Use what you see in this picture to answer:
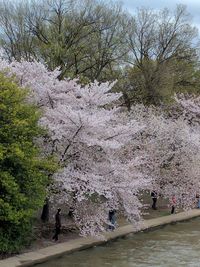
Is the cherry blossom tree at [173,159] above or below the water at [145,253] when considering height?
above

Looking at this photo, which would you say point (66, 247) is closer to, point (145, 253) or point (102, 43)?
point (145, 253)

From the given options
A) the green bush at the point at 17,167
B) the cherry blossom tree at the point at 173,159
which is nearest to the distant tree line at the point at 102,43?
the cherry blossom tree at the point at 173,159

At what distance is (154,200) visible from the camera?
3375 cm

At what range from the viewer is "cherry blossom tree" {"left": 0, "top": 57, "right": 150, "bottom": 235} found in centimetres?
2089

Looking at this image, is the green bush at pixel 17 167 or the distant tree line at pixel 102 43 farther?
the distant tree line at pixel 102 43

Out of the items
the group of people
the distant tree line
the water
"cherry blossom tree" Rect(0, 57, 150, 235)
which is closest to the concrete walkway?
the water

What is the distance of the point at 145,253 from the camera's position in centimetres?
2222

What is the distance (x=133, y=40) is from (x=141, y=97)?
5.81m

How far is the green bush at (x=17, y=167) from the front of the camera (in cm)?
1827

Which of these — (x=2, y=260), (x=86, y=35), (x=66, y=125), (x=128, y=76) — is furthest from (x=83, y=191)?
(x=128, y=76)

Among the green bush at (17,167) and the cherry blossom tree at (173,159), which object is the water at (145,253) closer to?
the green bush at (17,167)

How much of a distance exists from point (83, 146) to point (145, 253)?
A: 217 inches

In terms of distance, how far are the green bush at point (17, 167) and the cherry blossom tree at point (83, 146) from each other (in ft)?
4.50

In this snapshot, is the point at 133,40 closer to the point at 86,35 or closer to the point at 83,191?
the point at 86,35
